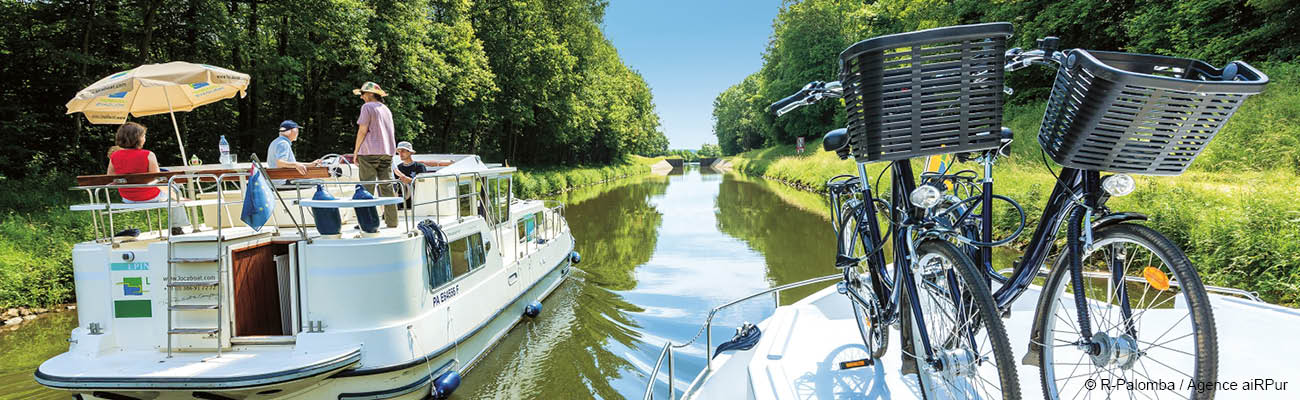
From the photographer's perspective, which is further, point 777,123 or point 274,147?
point 777,123

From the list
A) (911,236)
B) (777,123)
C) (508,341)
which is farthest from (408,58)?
(777,123)

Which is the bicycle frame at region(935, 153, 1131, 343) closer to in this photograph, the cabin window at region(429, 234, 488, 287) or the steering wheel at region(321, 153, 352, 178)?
the cabin window at region(429, 234, 488, 287)

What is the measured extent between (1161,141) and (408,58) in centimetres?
2231

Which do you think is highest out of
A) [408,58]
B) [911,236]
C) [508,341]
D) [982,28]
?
[408,58]

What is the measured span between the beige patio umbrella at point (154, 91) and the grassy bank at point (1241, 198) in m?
10.6

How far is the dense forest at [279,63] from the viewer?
15.8 meters

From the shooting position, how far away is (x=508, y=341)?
819cm

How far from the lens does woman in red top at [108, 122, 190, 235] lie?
6090 millimetres

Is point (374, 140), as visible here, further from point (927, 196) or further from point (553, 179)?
point (553, 179)

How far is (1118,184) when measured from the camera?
2053 mm

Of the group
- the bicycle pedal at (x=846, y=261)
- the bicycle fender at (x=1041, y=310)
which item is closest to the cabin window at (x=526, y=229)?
the bicycle pedal at (x=846, y=261)

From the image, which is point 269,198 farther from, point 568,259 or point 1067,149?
point 568,259

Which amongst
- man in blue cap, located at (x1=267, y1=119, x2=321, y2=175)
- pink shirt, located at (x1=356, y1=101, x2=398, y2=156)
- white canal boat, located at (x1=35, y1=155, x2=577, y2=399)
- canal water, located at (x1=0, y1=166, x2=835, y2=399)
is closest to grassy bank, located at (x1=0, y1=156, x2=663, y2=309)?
canal water, located at (x1=0, y1=166, x2=835, y2=399)

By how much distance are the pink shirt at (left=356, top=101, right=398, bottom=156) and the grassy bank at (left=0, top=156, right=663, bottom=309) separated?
6.51m
